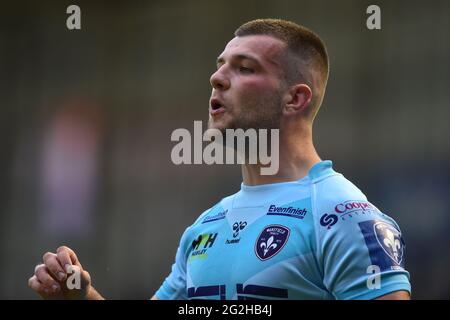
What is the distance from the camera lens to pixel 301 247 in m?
3.12

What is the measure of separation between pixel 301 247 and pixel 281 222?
0.20 m

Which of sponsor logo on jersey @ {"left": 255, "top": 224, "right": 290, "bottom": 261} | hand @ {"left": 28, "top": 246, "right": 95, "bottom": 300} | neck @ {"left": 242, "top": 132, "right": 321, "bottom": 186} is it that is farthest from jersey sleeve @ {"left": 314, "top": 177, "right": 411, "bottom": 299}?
hand @ {"left": 28, "top": 246, "right": 95, "bottom": 300}

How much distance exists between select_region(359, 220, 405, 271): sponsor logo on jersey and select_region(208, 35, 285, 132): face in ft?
2.64

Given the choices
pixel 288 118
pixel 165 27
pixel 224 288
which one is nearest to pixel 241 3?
pixel 165 27

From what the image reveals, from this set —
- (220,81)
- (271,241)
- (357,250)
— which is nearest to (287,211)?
(271,241)

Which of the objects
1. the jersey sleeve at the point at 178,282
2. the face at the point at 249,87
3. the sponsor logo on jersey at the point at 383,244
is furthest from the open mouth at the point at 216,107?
the sponsor logo on jersey at the point at 383,244

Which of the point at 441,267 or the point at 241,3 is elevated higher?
the point at 241,3

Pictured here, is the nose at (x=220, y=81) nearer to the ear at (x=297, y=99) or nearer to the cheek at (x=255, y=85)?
the cheek at (x=255, y=85)

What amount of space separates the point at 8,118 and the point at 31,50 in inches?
44.8

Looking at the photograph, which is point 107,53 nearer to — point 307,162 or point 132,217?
point 132,217

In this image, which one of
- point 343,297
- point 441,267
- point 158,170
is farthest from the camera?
point 158,170

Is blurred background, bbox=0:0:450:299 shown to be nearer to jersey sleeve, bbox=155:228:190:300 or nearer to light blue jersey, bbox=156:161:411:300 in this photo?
jersey sleeve, bbox=155:228:190:300

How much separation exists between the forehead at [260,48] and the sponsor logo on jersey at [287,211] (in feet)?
2.53

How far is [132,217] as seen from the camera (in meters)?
10.1
